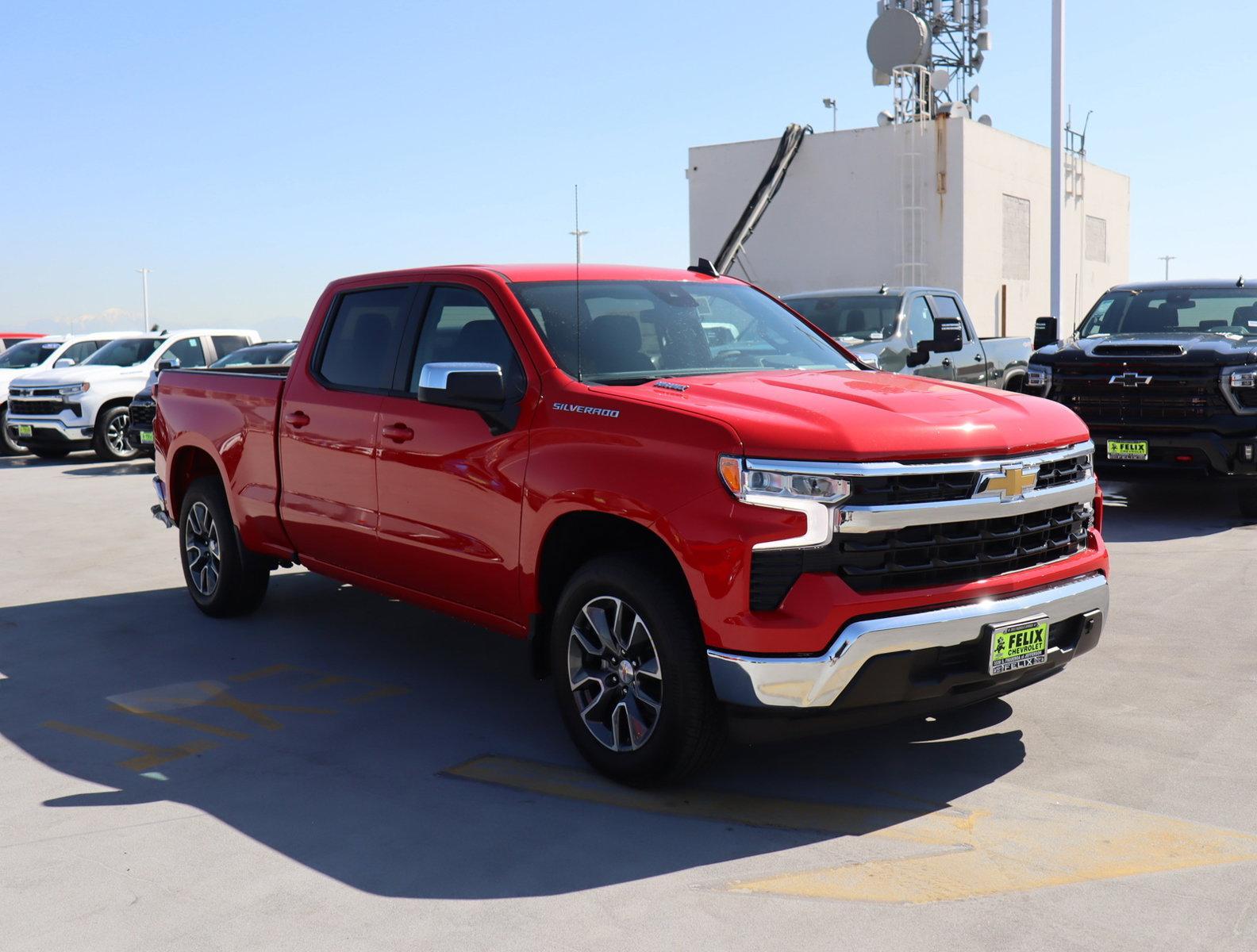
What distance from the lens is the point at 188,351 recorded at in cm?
1870

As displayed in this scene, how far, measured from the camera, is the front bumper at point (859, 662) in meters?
3.97

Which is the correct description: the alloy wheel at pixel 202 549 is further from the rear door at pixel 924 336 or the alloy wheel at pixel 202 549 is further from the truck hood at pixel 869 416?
the rear door at pixel 924 336

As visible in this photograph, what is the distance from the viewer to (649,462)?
4324 mm

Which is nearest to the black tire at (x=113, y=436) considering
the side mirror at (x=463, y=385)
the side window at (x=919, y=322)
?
the side window at (x=919, y=322)

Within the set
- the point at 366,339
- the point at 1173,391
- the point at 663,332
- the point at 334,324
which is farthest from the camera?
the point at 1173,391

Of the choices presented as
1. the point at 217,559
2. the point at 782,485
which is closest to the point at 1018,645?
the point at 782,485

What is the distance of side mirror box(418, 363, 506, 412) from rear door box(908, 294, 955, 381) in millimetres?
8565

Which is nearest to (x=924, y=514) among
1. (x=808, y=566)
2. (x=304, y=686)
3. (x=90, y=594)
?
(x=808, y=566)

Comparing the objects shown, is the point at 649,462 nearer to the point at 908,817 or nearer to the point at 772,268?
the point at 908,817

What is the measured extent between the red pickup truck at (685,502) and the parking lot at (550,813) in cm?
40

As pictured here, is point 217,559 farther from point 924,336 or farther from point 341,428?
point 924,336

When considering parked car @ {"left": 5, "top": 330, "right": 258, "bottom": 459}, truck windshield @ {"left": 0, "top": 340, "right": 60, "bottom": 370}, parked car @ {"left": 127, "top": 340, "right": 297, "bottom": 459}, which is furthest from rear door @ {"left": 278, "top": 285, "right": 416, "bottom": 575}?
truck windshield @ {"left": 0, "top": 340, "right": 60, "bottom": 370}

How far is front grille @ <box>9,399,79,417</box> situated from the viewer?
17.6m

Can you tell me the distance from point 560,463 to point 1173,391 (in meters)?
7.19
